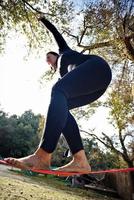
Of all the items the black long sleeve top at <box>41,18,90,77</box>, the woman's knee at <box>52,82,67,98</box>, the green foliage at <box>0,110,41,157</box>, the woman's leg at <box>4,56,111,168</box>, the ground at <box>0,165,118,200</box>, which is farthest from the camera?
the green foliage at <box>0,110,41,157</box>

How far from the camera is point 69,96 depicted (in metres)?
3.28

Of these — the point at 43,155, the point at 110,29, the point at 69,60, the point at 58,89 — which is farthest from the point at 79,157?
the point at 110,29

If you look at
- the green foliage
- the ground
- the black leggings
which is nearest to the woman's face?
the black leggings

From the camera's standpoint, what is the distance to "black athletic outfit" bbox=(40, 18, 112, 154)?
311 centimetres

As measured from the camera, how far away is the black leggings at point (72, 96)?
3102 millimetres

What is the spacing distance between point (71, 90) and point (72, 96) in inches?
3.3

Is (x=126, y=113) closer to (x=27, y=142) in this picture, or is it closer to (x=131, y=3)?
(x=131, y=3)

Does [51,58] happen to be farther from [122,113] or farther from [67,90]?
[122,113]

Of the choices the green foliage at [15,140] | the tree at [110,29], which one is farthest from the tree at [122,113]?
the green foliage at [15,140]

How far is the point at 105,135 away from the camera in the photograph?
29.8m

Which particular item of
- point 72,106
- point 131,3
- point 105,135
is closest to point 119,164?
point 105,135

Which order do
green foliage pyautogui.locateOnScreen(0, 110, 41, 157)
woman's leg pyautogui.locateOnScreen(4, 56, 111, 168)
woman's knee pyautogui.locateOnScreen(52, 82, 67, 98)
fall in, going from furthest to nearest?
green foliage pyautogui.locateOnScreen(0, 110, 41, 157)
woman's knee pyautogui.locateOnScreen(52, 82, 67, 98)
woman's leg pyautogui.locateOnScreen(4, 56, 111, 168)

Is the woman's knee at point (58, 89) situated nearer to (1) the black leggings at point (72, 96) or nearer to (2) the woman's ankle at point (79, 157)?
(1) the black leggings at point (72, 96)

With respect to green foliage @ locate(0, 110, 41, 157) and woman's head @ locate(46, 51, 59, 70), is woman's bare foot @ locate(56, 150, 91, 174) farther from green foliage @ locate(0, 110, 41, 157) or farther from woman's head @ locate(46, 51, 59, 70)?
green foliage @ locate(0, 110, 41, 157)
